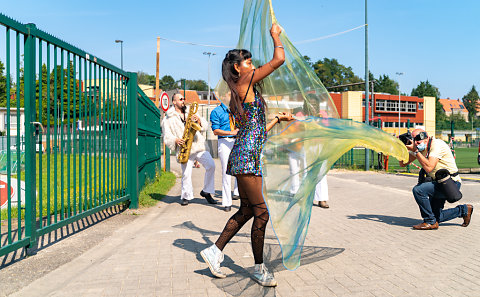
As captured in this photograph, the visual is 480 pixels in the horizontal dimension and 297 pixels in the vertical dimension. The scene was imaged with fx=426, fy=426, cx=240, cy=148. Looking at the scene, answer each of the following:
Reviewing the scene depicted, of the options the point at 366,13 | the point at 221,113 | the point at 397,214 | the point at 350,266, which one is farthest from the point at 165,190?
the point at 366,13

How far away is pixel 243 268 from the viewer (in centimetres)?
428

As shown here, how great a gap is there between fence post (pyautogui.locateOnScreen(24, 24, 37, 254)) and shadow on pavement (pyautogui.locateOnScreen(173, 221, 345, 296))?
165cm

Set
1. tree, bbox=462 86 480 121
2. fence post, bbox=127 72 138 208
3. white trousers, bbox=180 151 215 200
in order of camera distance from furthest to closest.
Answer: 1. tree, bbox=462 86 480 121
2. white trousers, bbox=180 151 215 200
3. fence post, bbox=127 72 138 208

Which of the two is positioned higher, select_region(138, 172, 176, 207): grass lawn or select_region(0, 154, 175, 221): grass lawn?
select_region(0, 154, 175, 221): grass lawn

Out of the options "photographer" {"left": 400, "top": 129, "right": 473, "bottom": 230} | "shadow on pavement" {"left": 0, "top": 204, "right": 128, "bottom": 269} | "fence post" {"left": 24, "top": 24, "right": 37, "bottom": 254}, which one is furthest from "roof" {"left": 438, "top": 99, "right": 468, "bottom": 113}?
"fence post" {"left": 24, "top": 24, "right": 37, "bottom": 254}

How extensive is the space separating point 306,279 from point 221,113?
377 centimetres

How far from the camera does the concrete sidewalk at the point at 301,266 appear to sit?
12.1ft

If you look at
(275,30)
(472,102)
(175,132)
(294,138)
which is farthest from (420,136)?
(472,102)

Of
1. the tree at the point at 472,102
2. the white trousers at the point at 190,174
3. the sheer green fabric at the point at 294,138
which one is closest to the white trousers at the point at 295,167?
the sheer green fabric at the point at 294,138

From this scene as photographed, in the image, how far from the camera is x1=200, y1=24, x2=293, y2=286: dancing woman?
12.2 feet

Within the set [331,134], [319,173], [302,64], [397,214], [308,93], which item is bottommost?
[397,214]

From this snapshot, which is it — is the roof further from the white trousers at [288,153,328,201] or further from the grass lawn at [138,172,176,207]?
the white trousers at [288,153,328,201]

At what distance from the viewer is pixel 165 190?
10477 millimetres

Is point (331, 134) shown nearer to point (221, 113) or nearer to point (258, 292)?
point (258, 292)
